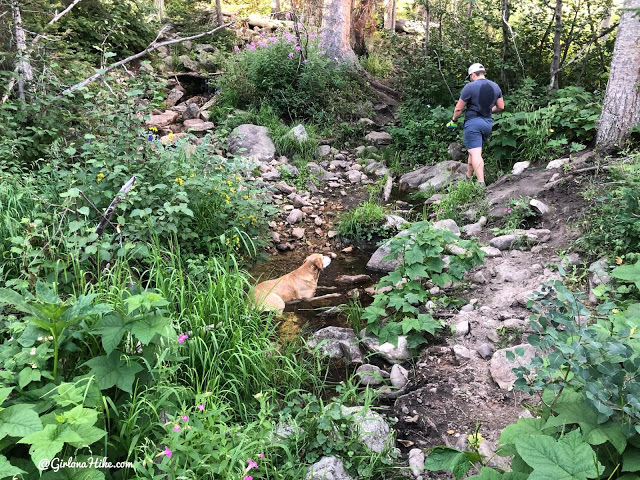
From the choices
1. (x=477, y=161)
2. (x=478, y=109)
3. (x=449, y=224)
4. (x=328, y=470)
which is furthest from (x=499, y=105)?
(x=328, y=470)

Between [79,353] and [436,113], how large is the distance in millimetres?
7961

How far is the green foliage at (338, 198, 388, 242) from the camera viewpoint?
21.7 ft

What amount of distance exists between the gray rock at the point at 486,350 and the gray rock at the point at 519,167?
4180 millimetres

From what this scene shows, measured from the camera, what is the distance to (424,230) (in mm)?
4430

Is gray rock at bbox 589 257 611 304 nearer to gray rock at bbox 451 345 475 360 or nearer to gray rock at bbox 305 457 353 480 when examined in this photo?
gray rock at bbox 451 345 475 360

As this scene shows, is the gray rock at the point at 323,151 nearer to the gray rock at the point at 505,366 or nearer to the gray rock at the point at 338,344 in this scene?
the gray rock at the point at 338,344

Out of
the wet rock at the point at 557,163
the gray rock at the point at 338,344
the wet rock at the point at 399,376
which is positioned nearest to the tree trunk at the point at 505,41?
the wet rock at the point at 557,163

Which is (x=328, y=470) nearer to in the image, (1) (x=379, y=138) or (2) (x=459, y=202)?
(2) (x=459, y=202)

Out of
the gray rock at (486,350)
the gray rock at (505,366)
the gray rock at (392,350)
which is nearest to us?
the gray rock at (505,366)

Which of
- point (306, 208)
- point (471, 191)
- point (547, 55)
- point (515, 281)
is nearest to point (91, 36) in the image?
point (306, 208)

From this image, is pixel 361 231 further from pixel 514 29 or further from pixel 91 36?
pixel 91 36

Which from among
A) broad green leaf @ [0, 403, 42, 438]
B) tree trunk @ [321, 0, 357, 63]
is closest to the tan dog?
broad green leaf @ [0, 403, 42, 438]

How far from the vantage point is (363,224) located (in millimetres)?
6750

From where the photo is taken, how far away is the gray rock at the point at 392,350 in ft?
13.0
